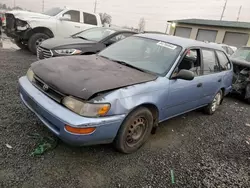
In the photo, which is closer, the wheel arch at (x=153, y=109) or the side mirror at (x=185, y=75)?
the wheel arch at (x=153, y=109)

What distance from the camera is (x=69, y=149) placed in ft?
9.21

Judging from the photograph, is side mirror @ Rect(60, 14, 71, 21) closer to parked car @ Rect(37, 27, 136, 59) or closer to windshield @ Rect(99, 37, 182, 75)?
parked car @ Rect(37, 27, 136, 59)

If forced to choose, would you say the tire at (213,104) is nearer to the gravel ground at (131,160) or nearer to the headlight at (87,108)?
the gravel ground at (131,160)

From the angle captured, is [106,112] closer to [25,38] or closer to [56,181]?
[56,181]

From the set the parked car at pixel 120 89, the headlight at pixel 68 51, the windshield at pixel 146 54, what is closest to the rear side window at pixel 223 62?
the parked car at pixel 120 89

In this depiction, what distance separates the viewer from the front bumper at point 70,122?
228 centimetres

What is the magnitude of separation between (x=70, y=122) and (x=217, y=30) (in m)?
26.7

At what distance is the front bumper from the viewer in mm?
2275

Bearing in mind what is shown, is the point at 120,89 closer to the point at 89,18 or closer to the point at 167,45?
the point at 167,45

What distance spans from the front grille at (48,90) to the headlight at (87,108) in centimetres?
16

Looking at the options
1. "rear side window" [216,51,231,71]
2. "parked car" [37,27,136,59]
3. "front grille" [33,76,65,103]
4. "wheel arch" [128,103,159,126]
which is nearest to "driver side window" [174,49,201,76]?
"wheel arch" [128,103,159,126]

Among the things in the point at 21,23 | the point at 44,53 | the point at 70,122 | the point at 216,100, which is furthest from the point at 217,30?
the point at 70,122

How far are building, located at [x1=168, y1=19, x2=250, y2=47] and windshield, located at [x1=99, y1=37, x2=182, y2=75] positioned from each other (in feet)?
74.3

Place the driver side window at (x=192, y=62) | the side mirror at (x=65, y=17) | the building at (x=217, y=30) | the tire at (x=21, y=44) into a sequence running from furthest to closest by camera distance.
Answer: the building at (x=217, y=30) < the side mirror at (x=65, y=17) < the tire at (x=21, y=44) < the driver side window at (x=192, y=62)
